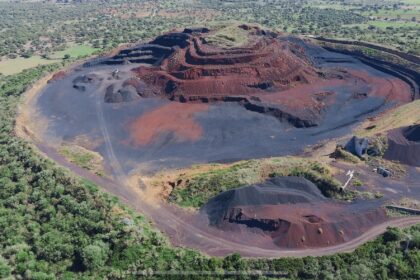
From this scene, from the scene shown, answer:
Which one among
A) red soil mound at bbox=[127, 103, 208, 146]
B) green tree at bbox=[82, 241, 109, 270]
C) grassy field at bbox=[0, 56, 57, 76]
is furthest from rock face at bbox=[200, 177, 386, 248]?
grassy field at bbox=[0, 56, 57, 76]

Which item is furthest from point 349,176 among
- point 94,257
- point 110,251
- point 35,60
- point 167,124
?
point 35,60

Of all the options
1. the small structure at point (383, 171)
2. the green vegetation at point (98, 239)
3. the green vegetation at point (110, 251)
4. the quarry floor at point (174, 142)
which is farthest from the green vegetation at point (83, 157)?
the small structure at point (383, 171)

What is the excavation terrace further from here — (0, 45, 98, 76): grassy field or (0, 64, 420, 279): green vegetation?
(0, 45, 98, 76): grassy field

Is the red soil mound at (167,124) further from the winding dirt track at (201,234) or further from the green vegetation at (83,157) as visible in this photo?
the winding dirt track at (201,234)

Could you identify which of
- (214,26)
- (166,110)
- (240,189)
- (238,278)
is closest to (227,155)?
(240,189)

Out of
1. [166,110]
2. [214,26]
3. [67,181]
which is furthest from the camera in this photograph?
[214,26]

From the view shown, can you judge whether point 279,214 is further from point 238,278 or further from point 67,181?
point 67,181
